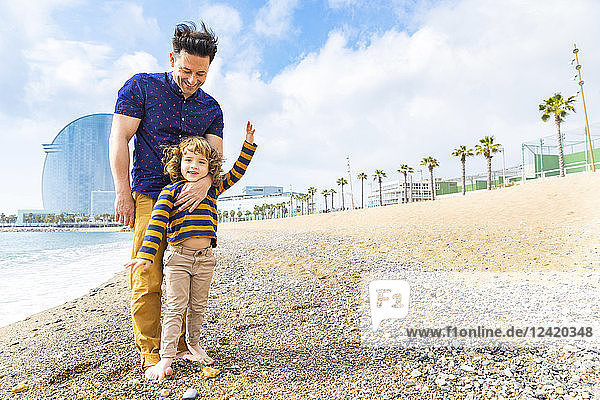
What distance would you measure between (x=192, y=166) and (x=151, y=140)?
0.51 m

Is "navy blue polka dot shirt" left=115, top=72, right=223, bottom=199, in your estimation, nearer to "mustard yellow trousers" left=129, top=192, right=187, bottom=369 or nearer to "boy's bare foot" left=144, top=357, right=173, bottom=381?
"mustard yellow trousers" left=129, top=192, right=187, bottom=369

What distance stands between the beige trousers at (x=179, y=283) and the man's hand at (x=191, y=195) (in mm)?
322

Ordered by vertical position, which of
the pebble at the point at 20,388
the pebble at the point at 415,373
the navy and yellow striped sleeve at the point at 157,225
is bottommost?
the pebble at the point at 20,388

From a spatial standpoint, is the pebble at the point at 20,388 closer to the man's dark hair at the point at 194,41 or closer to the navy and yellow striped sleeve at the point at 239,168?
the navy and yellow striped sleeve at the point at 239,168

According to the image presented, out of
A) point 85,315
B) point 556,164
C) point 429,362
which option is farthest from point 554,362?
point 556,164

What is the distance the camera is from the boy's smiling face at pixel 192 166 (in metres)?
2.84

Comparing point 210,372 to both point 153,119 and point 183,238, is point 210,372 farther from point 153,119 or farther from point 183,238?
point 153,119

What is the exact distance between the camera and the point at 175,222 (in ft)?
9.31

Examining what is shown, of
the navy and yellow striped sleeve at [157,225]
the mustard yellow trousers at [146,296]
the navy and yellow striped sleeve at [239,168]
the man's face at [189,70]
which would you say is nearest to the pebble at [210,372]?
the mustard yellow trousers at [146,296]

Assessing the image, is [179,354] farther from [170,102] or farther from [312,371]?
[170,102]

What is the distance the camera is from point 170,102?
3.06 m

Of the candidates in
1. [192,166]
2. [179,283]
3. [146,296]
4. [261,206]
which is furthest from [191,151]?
[261,206]

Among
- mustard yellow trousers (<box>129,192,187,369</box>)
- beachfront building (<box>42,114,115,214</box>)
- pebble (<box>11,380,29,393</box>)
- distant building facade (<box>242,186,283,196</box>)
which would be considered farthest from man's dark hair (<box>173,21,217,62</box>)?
distant building facade (<box>242,186,283,196</box>)

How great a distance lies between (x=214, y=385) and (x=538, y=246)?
25.9 feet
